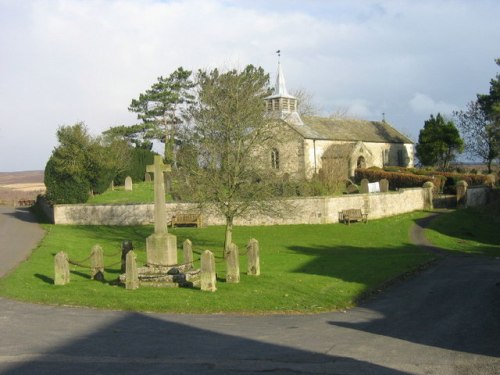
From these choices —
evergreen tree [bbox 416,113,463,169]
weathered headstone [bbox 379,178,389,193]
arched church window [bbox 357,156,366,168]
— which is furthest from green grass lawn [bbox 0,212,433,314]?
evergreen tree [bbox 416,113,463,169]

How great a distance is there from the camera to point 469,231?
114 ft

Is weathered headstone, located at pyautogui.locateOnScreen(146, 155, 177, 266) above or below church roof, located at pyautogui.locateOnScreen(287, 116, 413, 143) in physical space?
below

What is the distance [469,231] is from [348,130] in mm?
27061

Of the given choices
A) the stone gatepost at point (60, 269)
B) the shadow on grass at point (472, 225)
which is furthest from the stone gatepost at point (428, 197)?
the stone gatepost at point (60, 269)

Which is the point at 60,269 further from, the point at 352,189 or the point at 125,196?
the point at 352,189

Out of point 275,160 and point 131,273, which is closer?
point 131,273

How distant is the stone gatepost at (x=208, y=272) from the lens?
14633 millimetres

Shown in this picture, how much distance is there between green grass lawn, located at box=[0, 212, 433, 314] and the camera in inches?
541

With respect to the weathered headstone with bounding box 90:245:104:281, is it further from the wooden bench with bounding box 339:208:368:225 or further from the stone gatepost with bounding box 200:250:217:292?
the wooden bench with bounding box 339:208:368:225

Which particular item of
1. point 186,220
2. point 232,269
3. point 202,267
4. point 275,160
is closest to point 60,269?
point 202,267

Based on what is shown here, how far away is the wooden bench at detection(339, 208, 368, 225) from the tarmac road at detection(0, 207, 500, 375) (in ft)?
68.4

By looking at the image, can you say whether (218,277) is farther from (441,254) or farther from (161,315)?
(441,254)

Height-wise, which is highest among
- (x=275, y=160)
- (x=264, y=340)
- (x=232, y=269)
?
(x=275, y=160)

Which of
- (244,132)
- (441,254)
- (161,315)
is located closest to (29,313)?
(161,315)
